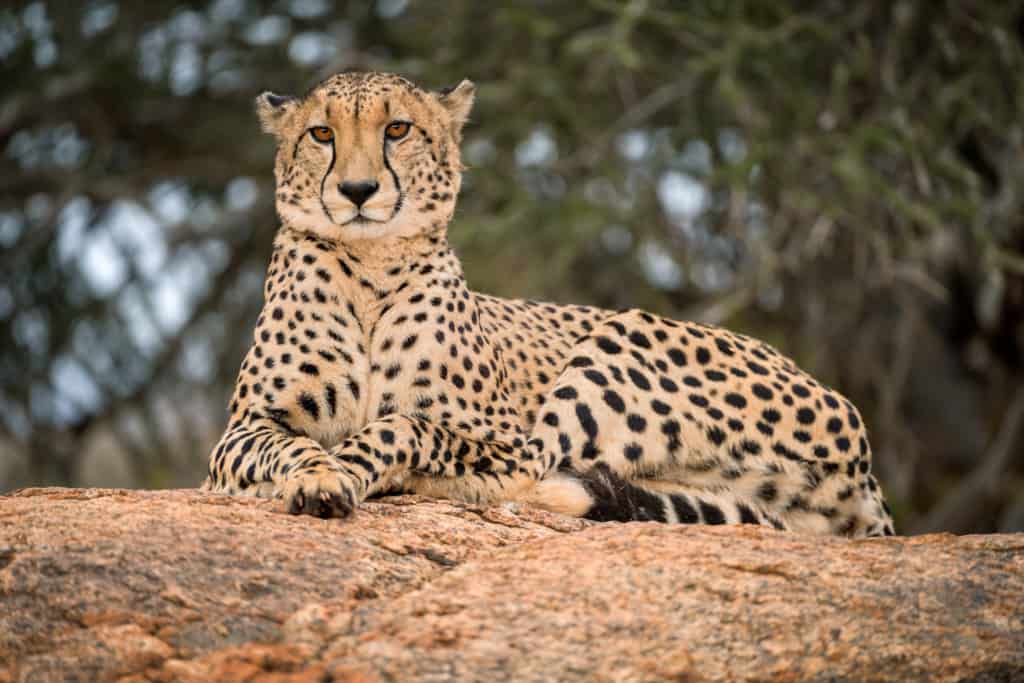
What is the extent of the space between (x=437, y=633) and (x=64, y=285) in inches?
332

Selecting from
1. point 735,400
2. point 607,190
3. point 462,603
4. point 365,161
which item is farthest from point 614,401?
point 607,190

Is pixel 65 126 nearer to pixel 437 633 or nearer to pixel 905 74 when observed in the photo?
pixel 905 74

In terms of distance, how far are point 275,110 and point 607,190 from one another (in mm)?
4605

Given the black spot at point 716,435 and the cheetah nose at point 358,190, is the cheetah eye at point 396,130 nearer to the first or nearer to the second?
the cheetah nose at point 358,190

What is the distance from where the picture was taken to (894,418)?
10742 mm

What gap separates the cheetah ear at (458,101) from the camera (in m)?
5.36

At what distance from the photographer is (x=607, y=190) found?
9.63 meters

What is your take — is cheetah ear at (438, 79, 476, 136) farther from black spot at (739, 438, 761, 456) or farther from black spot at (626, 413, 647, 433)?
black spot at (739, 438, 761, 456)

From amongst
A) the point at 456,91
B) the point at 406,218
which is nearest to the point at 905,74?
the point at 456,91

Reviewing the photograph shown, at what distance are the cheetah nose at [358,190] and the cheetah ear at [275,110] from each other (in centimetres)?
59

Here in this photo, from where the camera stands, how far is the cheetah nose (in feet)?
15.3

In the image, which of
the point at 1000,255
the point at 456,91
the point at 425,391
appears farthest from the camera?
the point at 1000,255

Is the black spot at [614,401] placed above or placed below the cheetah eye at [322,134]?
below

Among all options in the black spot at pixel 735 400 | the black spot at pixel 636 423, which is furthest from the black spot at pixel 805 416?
the black spot at pixel 636 423
